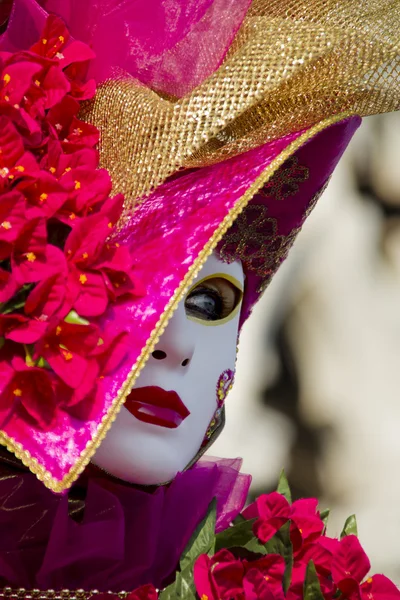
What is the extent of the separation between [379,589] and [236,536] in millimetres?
144

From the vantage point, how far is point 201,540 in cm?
86

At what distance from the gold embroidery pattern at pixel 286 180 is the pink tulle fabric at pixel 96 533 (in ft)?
1.03

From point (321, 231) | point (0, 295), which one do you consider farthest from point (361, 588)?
point (321, 231)

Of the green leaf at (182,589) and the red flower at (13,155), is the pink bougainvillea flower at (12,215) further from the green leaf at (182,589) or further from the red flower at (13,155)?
the green leaf at (182,589)

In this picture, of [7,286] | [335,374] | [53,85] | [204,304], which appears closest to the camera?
[7,286]

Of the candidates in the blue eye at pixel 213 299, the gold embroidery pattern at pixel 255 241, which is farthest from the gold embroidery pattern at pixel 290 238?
the blue eye at pixel 213 299

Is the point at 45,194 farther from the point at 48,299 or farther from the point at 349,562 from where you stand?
the point at 349,562

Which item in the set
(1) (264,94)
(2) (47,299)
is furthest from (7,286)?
(1) (264,94)

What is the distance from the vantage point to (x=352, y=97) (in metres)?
0.86

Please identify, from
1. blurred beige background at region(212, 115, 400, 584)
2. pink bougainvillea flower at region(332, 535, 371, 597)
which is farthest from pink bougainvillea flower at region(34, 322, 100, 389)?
blurred beige background at region(212, 115, 400, 584)

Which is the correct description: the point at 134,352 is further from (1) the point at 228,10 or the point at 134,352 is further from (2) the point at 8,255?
(1) the point at 228,10

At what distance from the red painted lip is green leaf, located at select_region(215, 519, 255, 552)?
116 mm

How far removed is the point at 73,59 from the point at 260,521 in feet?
1.60

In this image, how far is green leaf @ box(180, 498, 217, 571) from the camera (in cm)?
85
